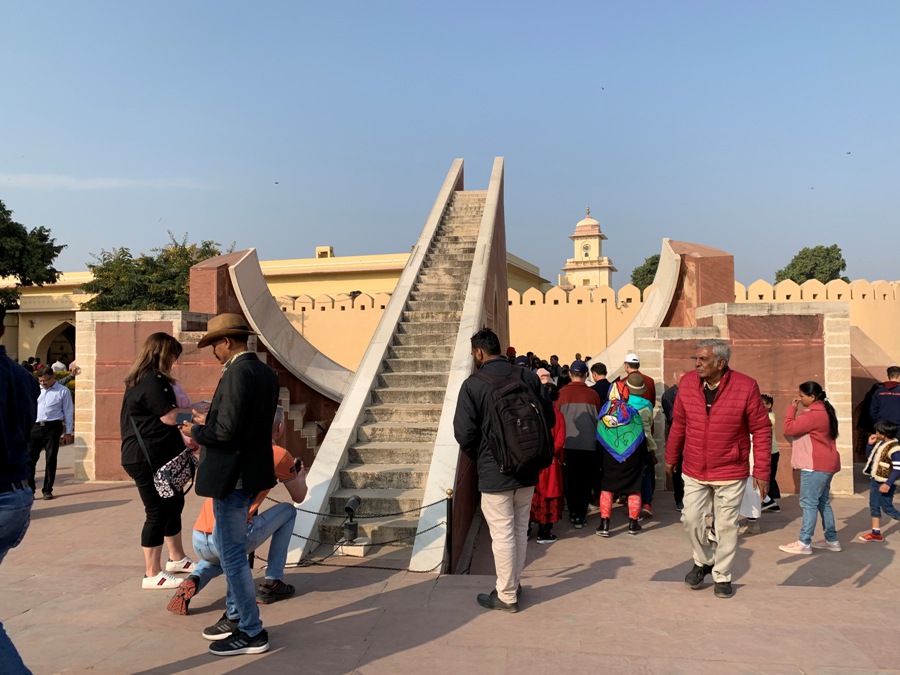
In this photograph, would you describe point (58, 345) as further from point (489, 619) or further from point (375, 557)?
point (489, 619)

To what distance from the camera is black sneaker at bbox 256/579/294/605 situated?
375 centimetres

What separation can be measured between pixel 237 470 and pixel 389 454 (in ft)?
8.72

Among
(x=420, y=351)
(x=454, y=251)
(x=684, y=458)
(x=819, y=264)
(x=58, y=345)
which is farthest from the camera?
(x=819, y=264)

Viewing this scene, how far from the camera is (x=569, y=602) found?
3768 millimetres

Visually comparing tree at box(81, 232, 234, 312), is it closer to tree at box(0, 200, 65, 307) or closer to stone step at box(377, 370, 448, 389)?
tree at box(0, 200, 65, 307)

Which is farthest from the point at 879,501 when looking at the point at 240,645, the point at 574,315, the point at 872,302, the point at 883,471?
the point at 872,302

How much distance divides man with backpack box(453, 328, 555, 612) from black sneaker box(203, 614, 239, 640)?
50.2 inches

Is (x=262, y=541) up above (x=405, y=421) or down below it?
below

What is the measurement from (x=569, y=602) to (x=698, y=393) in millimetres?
1445

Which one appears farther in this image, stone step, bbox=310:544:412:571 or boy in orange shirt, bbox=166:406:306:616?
stone step, bbox=310:544:412:571

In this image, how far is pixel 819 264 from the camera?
41156 millimetres

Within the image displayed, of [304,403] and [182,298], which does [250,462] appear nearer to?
[304,403]

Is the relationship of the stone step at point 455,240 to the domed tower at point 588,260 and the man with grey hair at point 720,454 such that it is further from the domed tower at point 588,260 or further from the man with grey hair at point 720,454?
the domed tower at point 588,260

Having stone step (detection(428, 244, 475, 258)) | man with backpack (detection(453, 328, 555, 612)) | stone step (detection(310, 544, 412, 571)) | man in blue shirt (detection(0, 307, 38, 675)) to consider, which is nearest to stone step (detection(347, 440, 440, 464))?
stone step (detection(310, 544, 412, 571))
